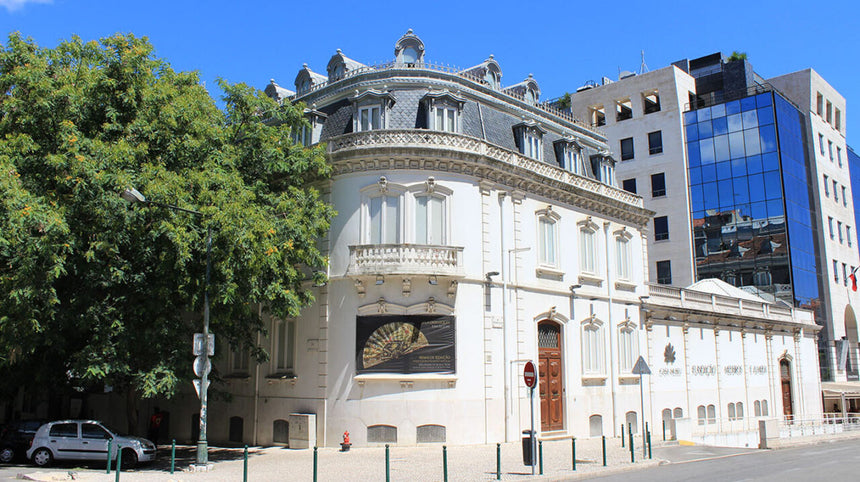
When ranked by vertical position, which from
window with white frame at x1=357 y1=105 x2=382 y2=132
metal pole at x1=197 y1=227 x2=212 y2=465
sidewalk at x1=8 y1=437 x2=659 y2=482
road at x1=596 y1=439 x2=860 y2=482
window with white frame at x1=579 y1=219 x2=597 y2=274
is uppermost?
window with white frame at x1=357 y1=105 x2=382 y2=132

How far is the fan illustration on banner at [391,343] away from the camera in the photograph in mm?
23125

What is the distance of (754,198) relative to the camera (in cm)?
5272

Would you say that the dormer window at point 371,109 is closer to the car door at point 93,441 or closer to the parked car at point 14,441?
the car door at point 93,441

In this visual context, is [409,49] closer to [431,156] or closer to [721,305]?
[431,156]

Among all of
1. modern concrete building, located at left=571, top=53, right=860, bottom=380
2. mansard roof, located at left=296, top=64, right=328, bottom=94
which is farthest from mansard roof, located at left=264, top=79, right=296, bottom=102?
modern concrete building, located at left=571, top=53, right=860, bottom=380

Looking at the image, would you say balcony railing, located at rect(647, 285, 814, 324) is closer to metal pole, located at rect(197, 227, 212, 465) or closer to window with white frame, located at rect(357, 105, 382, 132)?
window with white frame, located at rect(357, 105, 382, 132)

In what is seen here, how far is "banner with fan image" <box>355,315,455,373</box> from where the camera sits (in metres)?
23.1

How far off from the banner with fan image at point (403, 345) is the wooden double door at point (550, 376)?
479 centimetres

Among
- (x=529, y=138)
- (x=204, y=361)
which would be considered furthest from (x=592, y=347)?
(x=204, y=361)

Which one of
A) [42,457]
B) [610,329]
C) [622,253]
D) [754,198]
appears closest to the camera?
[42,457]

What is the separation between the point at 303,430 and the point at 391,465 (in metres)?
5.51

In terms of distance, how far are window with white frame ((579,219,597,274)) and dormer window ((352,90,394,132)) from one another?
32.7 ft

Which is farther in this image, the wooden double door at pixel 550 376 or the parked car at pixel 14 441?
the wooden double door at pixel 550 376

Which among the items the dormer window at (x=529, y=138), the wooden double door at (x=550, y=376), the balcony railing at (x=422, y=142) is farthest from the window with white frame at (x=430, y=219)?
the wooden double door at (x=550, y=376)
